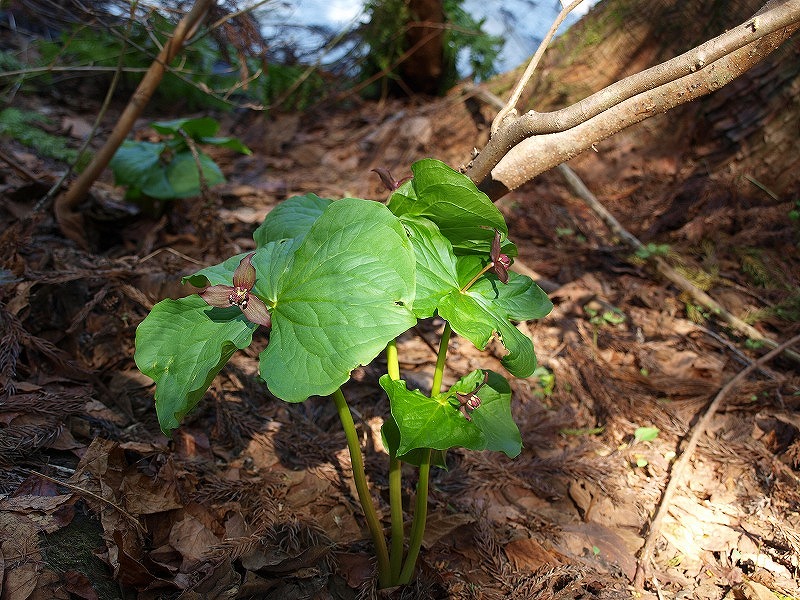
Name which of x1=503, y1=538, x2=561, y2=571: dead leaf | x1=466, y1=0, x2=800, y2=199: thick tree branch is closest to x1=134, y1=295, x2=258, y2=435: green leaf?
x1=466, y1=0, x2=800, y2=199: thick tree branch

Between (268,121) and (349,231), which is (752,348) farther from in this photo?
(268,121)

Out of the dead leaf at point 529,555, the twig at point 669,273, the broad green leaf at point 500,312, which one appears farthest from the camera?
the twig at point 669,273

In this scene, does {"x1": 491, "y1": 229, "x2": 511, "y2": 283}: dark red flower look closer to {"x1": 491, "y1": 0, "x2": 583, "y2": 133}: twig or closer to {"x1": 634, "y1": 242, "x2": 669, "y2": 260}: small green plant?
{"x1": 491, "y1": 0, "x2": 583, "y2": 133}: twig

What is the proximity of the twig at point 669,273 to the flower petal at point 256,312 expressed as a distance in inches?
83.8

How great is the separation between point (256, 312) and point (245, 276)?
81mm

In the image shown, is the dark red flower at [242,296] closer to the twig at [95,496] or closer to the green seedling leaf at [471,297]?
the green seedling leaf at [471,297]

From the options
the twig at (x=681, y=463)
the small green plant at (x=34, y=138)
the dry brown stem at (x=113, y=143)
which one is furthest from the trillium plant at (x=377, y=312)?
the small green plant at (x=34, y=138)

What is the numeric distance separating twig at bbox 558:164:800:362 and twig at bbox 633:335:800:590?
0.14m

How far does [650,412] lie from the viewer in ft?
6.64

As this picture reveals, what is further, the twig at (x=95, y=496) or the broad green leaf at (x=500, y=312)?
the twig at (x=95, y=496)

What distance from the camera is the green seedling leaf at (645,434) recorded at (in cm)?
195

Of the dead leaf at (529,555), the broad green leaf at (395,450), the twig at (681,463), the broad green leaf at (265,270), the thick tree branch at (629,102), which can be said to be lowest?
the twig at (681,463)

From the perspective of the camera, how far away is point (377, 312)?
1047 millimetres

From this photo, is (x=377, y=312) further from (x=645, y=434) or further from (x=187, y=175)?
(x=187, y=175)
